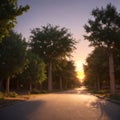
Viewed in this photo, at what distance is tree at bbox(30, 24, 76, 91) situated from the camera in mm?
65500

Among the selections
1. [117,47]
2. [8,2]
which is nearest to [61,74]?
[117,47]

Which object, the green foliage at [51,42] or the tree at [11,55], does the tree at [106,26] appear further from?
the green foliage at [51,42]

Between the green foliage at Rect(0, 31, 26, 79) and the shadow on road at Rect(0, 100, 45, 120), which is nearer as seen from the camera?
the shadow on road at Rect(0, 100, 45, 120)

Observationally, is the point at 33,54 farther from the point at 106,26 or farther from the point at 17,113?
the point at 17,113

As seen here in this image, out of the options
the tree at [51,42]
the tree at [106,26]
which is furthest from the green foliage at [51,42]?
the tree at [106,26]

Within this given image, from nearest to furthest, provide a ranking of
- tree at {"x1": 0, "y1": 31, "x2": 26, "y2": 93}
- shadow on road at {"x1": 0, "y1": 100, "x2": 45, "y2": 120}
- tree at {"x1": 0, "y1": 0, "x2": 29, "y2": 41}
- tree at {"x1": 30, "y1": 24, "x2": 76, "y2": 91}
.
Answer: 1. shadow on road at {"x1": 0, "y1": 100, "x2": 45, "y2": 120}
2. tree at {"x1": 0, "y1": 0, "x2": 29, "y2": 41}
3. tree at {"x1": 0, "y1": 31, "x2": 26, "y2": 93}
4. tree at {"x1": 30, "y1": 24, "x2": 76, "y2": 91}

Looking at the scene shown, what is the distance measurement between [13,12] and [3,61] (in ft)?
66.9

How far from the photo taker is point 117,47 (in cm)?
3959

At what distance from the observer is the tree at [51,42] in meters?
65.5

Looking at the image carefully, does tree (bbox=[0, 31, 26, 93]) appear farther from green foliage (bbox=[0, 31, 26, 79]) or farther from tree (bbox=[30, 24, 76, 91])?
tree (bbox=[30, 24, 76, 91])

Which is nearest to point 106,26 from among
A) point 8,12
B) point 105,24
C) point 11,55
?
point 105,24

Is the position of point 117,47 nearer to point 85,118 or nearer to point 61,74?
point 85,118

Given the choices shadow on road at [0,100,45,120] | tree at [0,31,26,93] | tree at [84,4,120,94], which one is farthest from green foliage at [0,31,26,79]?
shadow on road at [0,100,45,120]

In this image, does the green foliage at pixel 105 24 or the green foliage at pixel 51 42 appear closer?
the green foliage at pixel 105 24
